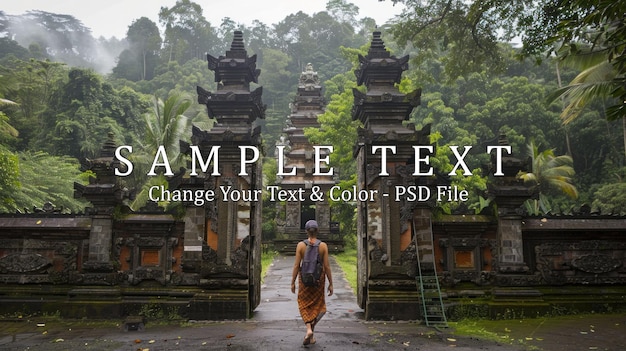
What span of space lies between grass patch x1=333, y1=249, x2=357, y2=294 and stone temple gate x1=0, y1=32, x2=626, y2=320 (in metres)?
4.32

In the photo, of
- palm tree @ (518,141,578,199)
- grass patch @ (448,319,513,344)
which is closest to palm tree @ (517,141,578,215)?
palm tree @ (518,141,578,199)

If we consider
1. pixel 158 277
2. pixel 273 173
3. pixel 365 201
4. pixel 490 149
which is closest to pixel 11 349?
pixel 158 277

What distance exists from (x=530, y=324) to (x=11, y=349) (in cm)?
766

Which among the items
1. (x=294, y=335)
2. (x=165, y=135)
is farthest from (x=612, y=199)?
(x=165, y=135)

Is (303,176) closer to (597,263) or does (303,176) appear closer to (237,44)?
(237,44)

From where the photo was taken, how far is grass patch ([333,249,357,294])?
14506mm

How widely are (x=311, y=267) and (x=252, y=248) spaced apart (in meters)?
2.72

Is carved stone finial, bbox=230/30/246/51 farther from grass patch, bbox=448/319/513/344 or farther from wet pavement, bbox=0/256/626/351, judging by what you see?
grass patch, bbox=448/319/513/344

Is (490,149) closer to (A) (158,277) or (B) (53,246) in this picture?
(A) (158,277)

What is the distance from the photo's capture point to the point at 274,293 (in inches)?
464

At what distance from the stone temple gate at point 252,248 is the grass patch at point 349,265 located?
4322 mm

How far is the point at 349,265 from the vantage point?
64.2 feet

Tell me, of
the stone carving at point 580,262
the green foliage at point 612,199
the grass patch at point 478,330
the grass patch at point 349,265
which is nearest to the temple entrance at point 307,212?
the grass patch at point 349,265

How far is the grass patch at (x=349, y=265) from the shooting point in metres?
14.5
